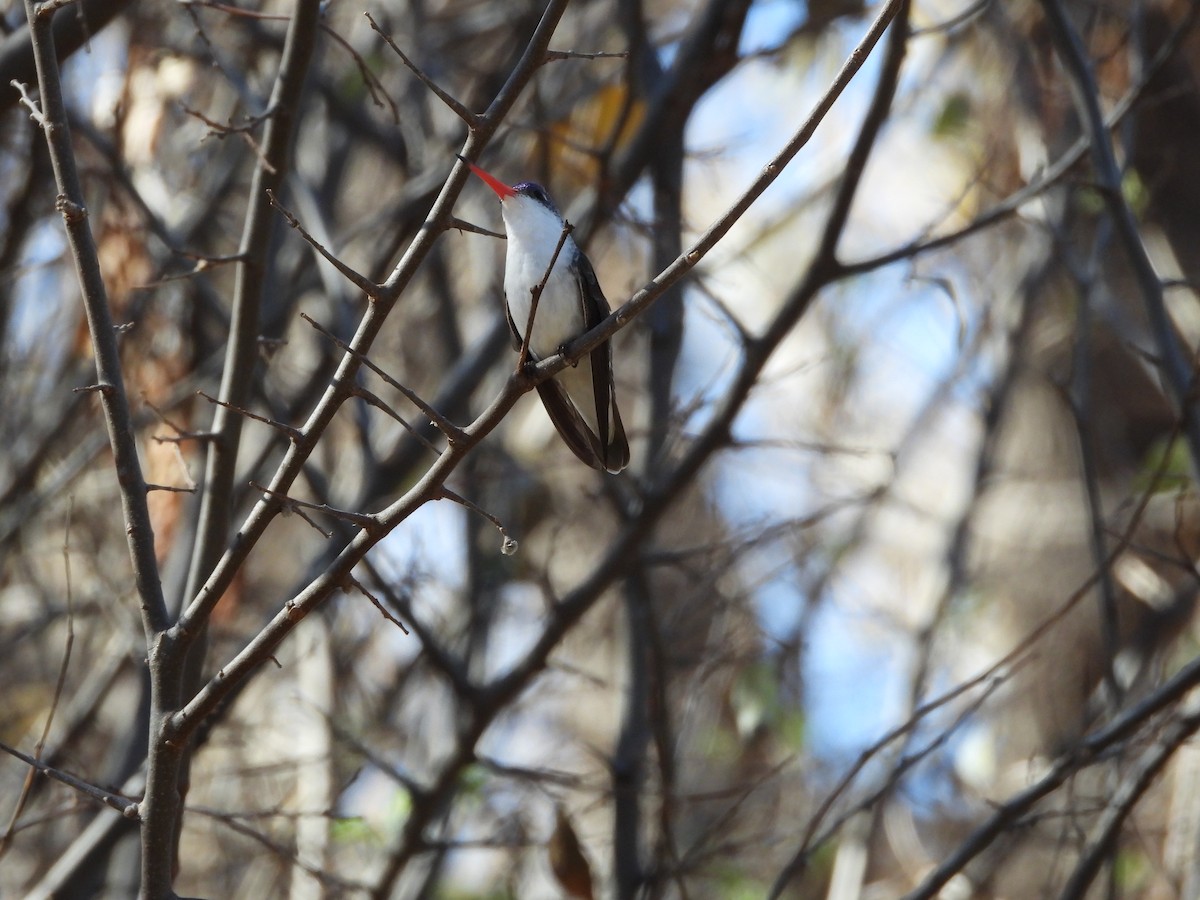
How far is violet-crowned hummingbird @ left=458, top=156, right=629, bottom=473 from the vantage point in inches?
136

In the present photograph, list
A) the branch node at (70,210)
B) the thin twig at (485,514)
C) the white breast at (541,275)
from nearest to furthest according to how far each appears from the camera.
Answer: the thin twig at (485,514) → the branch node at (70,210) → the white breast at (541,275)

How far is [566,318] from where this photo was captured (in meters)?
3.48

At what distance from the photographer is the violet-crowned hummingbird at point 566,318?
3.44 meters

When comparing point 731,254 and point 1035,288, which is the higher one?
point 1035,288

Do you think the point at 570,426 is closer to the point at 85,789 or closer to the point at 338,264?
the point at 338,264

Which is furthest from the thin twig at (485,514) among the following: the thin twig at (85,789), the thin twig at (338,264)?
the thin twig at (85,789)

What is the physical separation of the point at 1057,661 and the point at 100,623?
550cm

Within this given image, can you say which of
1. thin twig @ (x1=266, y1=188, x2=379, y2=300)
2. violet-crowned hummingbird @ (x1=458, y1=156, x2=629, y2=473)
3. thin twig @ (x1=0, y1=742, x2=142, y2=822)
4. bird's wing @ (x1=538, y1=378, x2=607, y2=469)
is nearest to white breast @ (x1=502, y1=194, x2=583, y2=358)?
violet-crowned hummingbird @ (x1=458, y1=156, x2=629, y2=473)

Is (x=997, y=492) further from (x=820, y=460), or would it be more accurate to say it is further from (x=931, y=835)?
(x=931, y=835)

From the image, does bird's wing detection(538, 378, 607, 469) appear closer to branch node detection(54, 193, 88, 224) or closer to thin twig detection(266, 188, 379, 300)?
thin twig detection(266, 188, 379, 300)

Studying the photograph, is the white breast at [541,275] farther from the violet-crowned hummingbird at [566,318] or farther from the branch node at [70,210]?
the branch node at [70,210]

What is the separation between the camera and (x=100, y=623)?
6.56m

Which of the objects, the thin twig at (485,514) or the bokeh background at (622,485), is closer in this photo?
the thin twig at (485,514)

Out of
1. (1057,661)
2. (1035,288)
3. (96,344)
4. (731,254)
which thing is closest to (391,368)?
(731,254)
